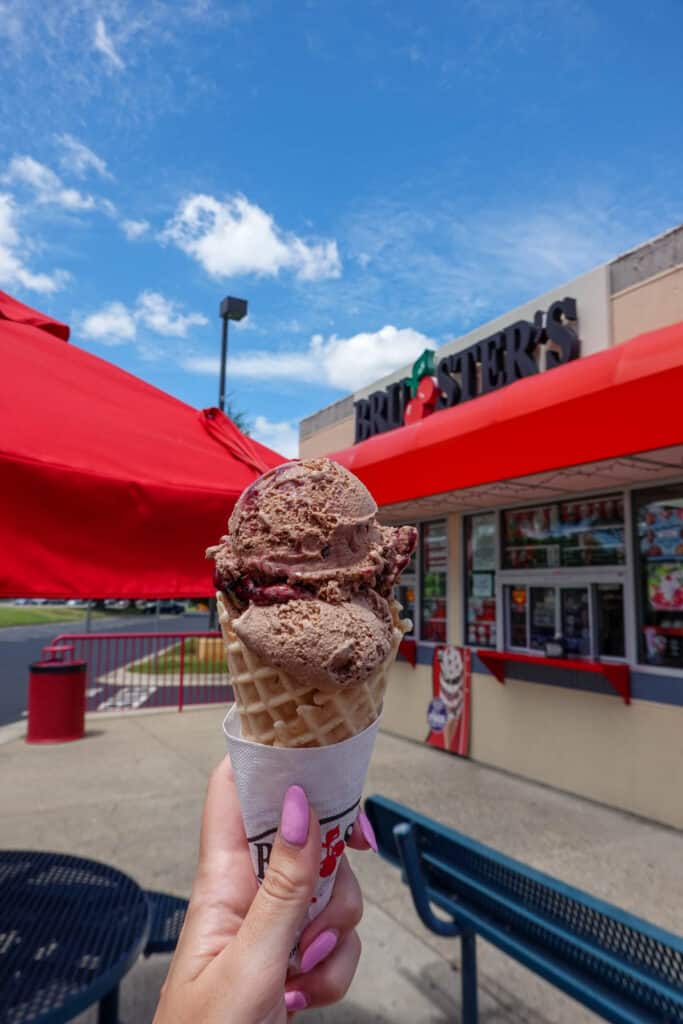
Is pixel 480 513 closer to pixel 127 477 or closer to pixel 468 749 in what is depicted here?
pixel 468 749

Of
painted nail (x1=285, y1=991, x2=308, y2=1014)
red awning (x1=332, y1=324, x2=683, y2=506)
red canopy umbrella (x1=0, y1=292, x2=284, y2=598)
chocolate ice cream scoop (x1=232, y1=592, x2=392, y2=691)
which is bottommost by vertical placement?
painted nail (x1=285, y1=991, x2=308, y2=1014)

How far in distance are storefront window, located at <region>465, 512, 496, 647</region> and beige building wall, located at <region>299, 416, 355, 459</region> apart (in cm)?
346

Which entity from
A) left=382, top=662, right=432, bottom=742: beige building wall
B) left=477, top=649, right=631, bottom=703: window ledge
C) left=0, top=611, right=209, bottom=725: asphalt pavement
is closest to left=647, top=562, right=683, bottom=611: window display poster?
left=477, top=649, right=631, bottom=703: window ledge

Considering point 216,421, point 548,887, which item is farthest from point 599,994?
point 216,421

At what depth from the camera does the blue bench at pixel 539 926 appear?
2096 mm

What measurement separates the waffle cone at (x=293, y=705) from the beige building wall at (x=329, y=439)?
353 inches

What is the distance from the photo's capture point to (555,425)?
4.61m

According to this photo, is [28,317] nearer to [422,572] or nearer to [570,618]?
[570,618]

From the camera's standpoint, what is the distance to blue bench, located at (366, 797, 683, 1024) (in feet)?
6.88

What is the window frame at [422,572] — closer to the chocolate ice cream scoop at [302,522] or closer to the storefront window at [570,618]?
the storefront window at [570,618]

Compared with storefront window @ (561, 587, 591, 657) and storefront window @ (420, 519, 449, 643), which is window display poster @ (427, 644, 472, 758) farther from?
storefront window @ (561, 587, 591, 657)

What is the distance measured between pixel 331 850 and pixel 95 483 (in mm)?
1420

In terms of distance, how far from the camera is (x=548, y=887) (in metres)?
2.41

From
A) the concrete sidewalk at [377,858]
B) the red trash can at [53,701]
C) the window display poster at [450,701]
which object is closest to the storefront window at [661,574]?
the concrete sidewalk at [377,858]
